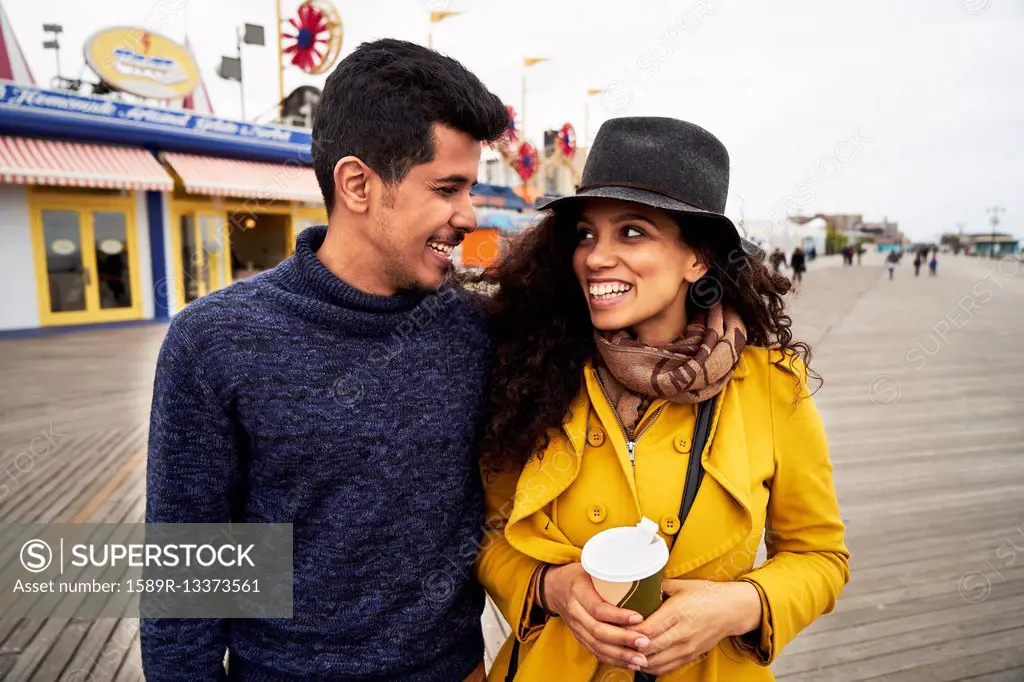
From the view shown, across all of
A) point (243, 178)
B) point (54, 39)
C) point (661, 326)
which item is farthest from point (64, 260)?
point (661, 326)

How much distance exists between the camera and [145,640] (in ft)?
4.47

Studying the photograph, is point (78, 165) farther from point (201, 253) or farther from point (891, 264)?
point (891, 264)

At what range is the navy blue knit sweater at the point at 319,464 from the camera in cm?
134

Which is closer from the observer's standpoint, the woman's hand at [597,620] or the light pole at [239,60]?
the woman's hand at [597,620]

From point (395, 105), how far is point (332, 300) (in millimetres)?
480

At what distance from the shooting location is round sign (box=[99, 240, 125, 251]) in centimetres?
1251

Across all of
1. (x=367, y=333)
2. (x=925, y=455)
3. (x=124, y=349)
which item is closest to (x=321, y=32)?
(x=124, y=349)

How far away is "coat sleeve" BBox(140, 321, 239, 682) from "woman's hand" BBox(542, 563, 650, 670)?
79 cm

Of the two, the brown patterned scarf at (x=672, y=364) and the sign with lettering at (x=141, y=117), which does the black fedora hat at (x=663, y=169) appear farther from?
the sign with lettering at (x=141, y=117)

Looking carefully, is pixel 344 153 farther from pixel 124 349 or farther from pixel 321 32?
pixel 321 32

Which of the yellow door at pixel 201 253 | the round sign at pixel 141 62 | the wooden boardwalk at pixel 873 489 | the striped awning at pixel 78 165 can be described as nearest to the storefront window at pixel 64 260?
the striped awning at pixel 78 165

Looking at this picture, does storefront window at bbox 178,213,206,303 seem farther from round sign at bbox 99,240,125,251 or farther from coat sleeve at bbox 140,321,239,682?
coat sleeve at bbox 140,321,239,682

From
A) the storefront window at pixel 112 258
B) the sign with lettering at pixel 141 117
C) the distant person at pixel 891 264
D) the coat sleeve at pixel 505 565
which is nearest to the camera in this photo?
the coat sleeve at pixel 505 565

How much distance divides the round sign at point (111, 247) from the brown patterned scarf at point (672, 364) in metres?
13.8
